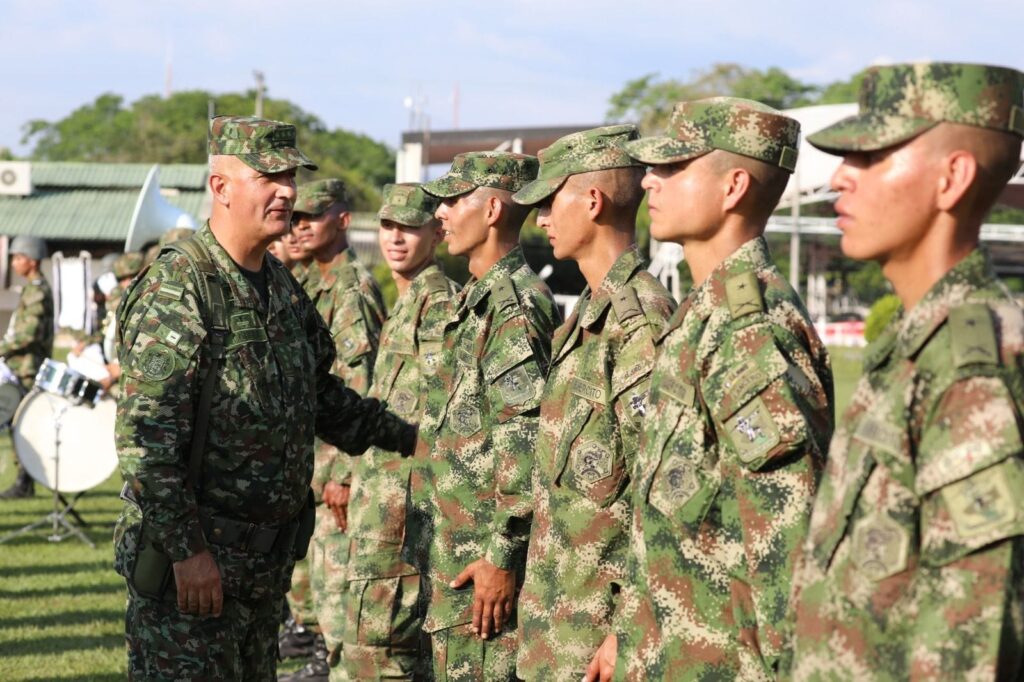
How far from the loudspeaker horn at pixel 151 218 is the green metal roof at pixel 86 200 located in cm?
2724

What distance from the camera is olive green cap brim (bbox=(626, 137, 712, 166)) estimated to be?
3.68 m

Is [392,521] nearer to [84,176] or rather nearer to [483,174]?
[483,174]

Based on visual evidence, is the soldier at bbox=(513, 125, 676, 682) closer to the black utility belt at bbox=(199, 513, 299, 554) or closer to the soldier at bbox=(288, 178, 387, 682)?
the black utility belt at bbox=(199, 513, 299, 554)

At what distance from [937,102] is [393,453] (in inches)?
171

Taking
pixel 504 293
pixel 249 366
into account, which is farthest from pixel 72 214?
pixel 249 366

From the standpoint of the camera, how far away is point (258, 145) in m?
4.89

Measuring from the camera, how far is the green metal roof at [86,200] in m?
43.7

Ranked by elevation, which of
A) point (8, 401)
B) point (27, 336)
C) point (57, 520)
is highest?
point (27, 336)

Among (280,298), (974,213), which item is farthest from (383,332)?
(974,213)

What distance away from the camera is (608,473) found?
416cm

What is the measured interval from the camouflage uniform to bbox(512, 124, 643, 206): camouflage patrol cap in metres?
1.04

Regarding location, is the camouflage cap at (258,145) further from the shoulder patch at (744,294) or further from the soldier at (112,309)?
the soldier at (112,309)

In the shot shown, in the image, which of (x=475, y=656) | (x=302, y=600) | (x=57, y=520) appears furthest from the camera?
(x=57, y=520)

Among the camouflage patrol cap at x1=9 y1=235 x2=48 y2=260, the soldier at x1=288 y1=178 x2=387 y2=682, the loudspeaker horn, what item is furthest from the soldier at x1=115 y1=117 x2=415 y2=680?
the camouflage patrol cap at x1=9 y1=235 x2=48 y2=260
